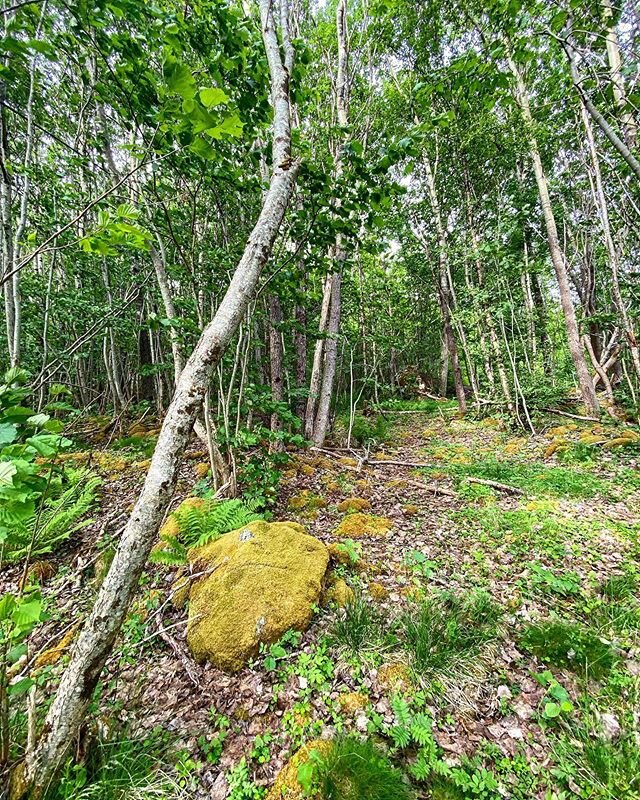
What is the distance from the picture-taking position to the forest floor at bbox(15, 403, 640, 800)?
1.77 meters

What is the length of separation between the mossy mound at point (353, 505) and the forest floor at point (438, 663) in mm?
276

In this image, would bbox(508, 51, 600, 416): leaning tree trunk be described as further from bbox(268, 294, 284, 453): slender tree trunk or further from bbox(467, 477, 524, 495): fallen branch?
bbox(268, 294, 284, 453): slender tree trunk

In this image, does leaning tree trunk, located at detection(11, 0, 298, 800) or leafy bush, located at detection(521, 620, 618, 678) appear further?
leafy bush, located at detection(521, 620, 618, 678)

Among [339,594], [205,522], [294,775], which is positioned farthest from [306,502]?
[294,775]

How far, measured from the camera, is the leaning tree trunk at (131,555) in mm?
1529

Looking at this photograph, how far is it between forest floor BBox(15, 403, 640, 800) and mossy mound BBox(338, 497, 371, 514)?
276 mm

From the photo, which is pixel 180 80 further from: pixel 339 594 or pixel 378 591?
pixel 378 591

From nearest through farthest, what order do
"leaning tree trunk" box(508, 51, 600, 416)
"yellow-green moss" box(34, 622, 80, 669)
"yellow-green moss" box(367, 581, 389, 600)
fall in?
"yellow-green moss" box(34, 622, 80, 669) < "yellow-green moss" box(367, 581, 389, 600) < "leaning tree trunk" box(508, 51, 600, 416)

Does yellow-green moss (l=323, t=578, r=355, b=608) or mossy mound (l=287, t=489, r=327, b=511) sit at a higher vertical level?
mossy mound (l=287, t=489, r=327, b=511)

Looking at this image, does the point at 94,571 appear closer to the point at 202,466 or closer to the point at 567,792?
the point at 202,466

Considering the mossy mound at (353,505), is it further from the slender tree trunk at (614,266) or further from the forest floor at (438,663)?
the slender tree trunk at (614,266)

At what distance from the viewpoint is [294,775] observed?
169cm

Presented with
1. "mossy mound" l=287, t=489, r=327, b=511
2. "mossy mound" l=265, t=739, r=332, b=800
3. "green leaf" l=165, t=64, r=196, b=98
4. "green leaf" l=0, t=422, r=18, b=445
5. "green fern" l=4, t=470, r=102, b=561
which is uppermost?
"green leaf" l=165, t=64, r=196, b=98

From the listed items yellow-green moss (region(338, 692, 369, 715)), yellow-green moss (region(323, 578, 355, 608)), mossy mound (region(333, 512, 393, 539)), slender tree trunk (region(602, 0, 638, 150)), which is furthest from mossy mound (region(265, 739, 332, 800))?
slender tree trunk (region(602, 0, 638, 150))
